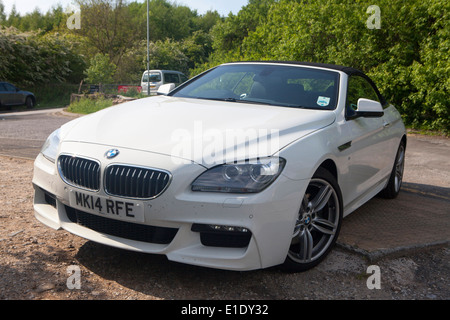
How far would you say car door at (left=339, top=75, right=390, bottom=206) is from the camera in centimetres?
376

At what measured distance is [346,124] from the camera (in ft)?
12.4

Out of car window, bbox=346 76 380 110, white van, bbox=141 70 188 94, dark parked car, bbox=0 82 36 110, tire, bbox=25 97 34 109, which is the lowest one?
tire, bbox=25 97 34 109

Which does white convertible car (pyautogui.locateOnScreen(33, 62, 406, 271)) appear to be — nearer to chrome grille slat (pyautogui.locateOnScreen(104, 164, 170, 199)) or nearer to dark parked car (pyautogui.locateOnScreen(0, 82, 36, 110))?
chrome grille slat (pyautogui.locateOnScreen(104, 164, 170, 199))

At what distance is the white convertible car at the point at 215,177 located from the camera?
272 centimetres

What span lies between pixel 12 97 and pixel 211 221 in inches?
→ 933

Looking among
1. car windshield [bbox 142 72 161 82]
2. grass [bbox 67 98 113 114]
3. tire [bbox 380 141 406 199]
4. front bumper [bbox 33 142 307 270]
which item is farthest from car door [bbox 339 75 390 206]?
car windshield [bbox 142 72 161 82]

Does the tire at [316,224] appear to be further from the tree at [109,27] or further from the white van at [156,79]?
the tree at [109,27]

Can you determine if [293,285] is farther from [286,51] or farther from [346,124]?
[286,51]

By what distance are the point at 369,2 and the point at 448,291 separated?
37.4ft

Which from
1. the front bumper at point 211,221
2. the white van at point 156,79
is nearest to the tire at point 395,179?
the front bumper at point 211,221

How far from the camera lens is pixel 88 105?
1916cm

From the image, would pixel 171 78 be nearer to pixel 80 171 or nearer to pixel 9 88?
pixel 9 88

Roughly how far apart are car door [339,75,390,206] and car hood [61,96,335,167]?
1.03 ft

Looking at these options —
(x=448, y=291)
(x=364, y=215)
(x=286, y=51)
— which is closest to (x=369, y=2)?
(x=286, y=51)
